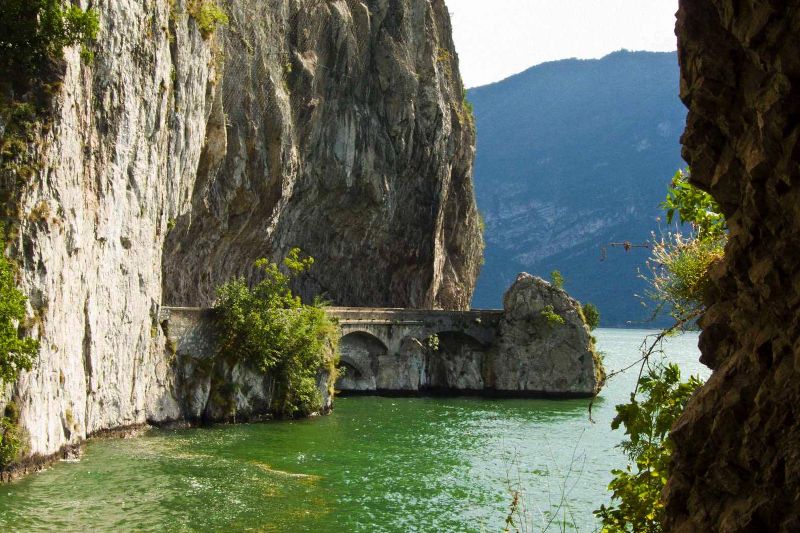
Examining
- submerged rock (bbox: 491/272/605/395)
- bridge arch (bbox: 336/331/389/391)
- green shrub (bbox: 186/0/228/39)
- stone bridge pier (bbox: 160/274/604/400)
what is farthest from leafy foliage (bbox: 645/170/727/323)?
submerged rock (bbox: 491/272/605/395)

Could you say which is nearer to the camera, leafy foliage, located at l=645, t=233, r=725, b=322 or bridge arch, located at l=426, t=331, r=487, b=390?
leafy foliage, located at l=645, t=233, r=725, b=322

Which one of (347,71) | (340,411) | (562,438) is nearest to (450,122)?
(347,71)

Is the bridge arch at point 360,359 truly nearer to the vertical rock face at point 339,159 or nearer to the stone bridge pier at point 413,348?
the stone bridge pier at point 413,348

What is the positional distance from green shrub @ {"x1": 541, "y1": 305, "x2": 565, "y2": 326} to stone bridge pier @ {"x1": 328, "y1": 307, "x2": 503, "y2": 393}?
386 cm

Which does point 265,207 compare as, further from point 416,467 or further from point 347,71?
point 416,467

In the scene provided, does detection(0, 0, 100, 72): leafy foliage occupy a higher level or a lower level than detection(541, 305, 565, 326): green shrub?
higher

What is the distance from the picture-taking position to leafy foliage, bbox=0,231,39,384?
2355 centimetres

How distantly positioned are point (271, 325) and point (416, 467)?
527 inches

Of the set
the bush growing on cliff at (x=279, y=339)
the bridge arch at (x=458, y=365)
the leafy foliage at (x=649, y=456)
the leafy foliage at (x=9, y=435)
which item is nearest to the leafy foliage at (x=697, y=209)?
the leafy foliage at (x=649, y=456)

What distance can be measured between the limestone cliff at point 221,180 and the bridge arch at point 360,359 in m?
10.1

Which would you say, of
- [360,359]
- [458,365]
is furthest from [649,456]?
[458,365]

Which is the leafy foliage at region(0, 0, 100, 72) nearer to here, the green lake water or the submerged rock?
the green lake water

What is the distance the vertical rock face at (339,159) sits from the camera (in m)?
58.9

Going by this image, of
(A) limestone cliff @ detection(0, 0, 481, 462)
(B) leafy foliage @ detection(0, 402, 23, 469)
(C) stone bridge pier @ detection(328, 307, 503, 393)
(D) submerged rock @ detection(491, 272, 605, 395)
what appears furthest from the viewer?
(D) submerged rock @ detection(491, 272, 605, 395)
